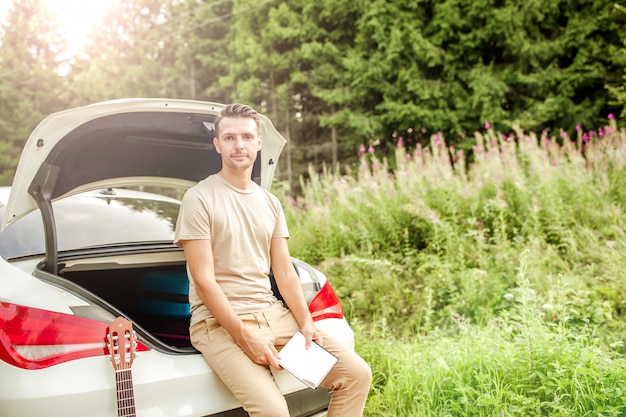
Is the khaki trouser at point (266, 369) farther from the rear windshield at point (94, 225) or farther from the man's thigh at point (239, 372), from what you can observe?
the rear windshield at point (94, 225)

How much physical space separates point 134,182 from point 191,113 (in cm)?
74

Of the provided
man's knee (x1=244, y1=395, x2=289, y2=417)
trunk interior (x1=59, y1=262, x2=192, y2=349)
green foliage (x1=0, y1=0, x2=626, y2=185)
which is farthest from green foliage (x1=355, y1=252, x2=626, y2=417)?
green foliage (x1=0, y1=0, x2=626, y2=185)

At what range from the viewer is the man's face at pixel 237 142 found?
2572 millimetres

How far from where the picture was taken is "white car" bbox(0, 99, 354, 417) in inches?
76.3

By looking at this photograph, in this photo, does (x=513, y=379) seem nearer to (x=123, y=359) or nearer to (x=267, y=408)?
(x=267, y=408)

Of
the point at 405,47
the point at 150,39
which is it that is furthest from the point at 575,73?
the point at 150,39

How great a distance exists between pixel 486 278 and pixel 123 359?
3736mm

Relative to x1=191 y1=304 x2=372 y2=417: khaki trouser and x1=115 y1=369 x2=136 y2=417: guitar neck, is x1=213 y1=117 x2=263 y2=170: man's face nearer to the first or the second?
x1=191 y1=304 x2=372 y2=417: khaki trouser

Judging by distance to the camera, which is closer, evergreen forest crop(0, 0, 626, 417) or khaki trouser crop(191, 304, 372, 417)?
khaki trouser crop(191, 304, 372, 417)

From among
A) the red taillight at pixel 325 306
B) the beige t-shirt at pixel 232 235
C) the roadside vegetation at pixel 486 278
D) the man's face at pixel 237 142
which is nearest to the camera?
the beige t-shirt at pixel 232 235

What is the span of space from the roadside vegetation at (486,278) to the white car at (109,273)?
1055 mm

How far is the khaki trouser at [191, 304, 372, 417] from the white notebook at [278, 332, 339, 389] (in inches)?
3.5

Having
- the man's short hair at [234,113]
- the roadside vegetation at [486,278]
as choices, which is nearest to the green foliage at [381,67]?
the roadside vegetation at [486,278]

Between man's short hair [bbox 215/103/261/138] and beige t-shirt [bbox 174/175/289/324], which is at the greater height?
man's short hair [bbox 215/103/261/138]
